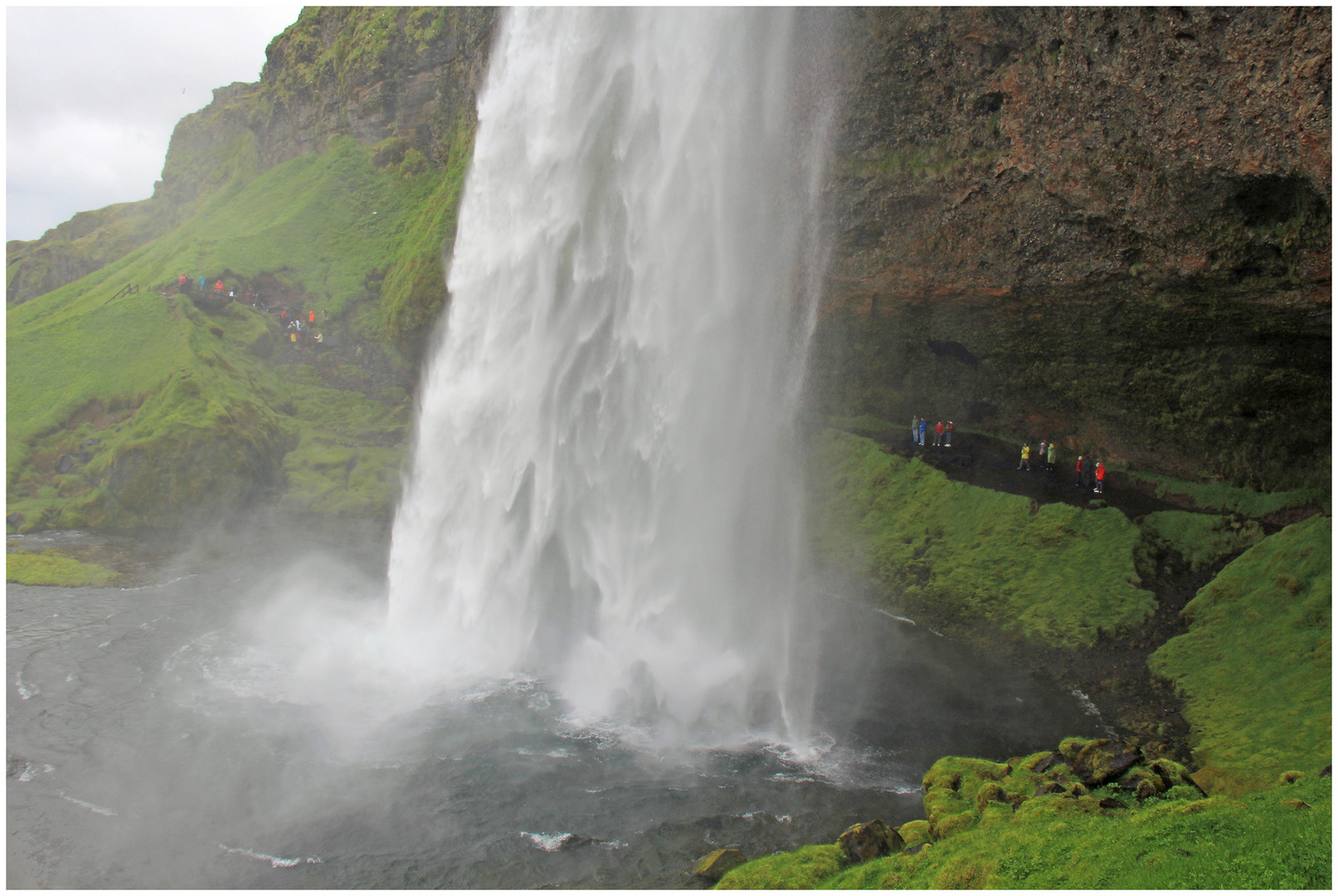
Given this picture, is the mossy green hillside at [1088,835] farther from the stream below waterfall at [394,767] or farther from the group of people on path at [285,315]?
the group of people on path at [285,315]

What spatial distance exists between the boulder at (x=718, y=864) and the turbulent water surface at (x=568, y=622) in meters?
0.29

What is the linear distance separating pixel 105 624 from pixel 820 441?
985 inches

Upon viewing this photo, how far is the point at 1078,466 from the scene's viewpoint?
1088 inches

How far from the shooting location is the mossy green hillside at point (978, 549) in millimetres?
23312

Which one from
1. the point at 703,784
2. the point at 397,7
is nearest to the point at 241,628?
the point at 703,784

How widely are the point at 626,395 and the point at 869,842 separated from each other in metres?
12.2

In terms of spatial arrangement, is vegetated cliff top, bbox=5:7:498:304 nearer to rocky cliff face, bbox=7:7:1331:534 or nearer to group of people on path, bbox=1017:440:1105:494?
rocky cliff face, bbox=7:7:1331:534

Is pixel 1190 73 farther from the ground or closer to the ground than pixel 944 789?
farther from the ground

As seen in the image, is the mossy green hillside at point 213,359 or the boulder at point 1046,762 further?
the mossy green hillside at point 213,359

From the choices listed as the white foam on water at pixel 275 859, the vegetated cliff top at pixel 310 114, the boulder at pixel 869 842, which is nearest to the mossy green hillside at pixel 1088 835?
the boulder at pixel 869 842

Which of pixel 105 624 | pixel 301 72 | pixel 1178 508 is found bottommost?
pixel 105 624

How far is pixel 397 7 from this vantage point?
2057 inches

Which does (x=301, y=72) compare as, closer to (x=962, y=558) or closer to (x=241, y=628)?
(x=241, y=628)

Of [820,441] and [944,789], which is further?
[820,441]
